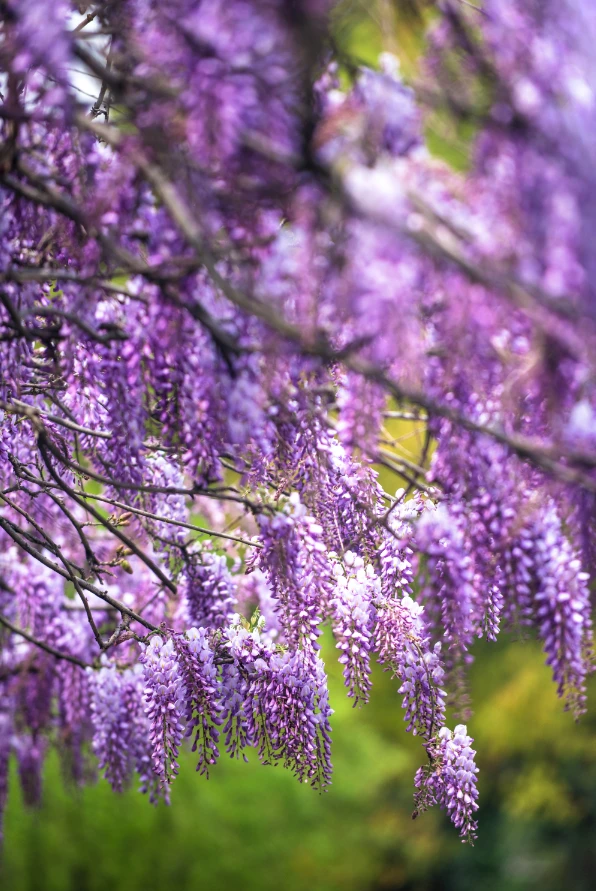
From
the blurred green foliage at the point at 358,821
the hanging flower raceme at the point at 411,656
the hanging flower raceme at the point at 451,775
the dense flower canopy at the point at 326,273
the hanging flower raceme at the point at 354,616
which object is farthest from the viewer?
the blurred green foliage at the point at 358,821

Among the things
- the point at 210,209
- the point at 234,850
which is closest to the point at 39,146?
the point at 210,209

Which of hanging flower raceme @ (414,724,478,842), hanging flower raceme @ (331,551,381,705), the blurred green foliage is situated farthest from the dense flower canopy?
the blurred green foliage

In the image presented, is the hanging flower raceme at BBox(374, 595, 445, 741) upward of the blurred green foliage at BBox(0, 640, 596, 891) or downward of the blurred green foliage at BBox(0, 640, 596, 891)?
downward

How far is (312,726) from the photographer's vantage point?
293cm

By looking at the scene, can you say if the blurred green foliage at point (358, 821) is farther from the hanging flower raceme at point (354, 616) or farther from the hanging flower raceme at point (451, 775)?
the hanging flower raceme at point (354, 616)

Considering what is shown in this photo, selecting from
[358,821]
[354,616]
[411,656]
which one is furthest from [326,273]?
[358,821]

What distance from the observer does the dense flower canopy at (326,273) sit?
1.61m

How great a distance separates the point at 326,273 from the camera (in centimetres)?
167

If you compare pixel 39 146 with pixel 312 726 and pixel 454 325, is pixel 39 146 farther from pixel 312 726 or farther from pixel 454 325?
pixel 312 726

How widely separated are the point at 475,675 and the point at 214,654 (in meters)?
8.23

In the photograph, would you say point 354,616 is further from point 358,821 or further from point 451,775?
point 358,821

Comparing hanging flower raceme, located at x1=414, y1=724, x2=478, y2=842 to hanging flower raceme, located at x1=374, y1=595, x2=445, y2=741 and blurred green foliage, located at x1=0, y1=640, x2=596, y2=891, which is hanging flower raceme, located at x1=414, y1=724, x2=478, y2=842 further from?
blurred green foliage, located at x1=0, y1=640, x2=596, y2=891

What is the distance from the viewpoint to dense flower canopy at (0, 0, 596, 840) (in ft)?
5.28

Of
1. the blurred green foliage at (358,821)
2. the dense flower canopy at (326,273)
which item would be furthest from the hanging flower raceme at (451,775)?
the blurred green foliage at (358,821)
